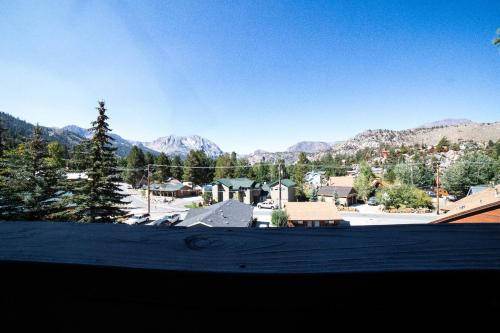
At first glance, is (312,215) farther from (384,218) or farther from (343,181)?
(343,181)

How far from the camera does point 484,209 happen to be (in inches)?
353

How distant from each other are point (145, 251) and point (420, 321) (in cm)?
65

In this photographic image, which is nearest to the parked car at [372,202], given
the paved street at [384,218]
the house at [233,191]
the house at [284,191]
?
the paved street at [384,218]

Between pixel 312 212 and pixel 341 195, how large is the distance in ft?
51.8

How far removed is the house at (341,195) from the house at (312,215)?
13.2m

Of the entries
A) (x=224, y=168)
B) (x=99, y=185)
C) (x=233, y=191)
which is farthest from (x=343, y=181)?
(x=99, y=185)

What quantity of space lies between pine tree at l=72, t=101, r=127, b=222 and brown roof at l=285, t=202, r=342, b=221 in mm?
14764

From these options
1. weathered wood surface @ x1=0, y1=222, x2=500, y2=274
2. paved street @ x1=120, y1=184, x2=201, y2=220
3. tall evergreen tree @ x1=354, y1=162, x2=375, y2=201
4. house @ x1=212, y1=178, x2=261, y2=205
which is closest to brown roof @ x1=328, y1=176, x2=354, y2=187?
tall evergreen tree @ x1=354, y1=162, x2=375, y2=201

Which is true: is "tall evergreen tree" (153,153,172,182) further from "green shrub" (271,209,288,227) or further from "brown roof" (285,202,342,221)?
"green shrub" (271,209,288,227)

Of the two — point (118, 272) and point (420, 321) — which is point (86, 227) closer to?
point (118, 272)

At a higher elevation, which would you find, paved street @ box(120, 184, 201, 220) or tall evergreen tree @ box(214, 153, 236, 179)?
tall evergreen tree @ box(214, 153, 236, 179)

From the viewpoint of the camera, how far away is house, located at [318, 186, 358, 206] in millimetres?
37688

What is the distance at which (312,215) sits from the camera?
23781 millimetres

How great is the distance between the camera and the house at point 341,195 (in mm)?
37688
